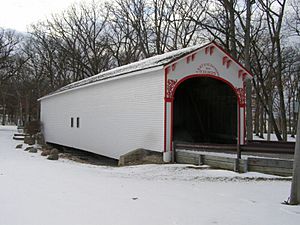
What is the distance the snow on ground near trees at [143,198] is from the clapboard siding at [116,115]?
12.9 ft

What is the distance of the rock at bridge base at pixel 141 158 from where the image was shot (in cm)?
1392

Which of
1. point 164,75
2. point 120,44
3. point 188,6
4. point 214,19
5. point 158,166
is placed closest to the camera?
point 158,166

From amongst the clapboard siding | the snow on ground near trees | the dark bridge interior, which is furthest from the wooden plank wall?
the dark bridge interior

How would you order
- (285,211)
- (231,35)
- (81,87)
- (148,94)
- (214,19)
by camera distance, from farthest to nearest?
(214,19)
(231,35)
(81,87)
(148,94)
(285,211)

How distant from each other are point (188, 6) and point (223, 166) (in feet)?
85.5

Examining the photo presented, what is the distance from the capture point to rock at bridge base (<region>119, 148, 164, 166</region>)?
13.9 metres

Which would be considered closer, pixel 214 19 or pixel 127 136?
pixel 127 136

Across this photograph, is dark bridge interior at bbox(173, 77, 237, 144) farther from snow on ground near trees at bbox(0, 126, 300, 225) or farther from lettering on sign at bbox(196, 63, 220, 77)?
snow on ground near trees at bbox(0, 126, 300, 225)

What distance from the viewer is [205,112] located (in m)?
18.7

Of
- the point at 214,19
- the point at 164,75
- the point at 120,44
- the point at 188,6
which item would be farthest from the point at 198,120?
the point at 120,44

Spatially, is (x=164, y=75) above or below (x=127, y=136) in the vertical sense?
above

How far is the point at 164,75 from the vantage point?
13.9 metres

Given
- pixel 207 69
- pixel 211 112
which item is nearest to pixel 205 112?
pixel 211 112

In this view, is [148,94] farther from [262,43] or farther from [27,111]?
[27,111]
